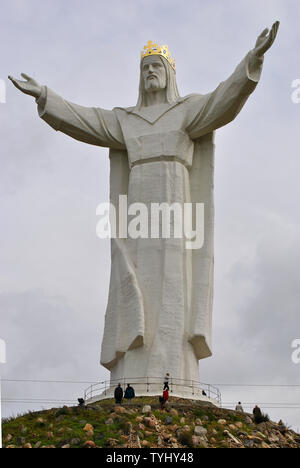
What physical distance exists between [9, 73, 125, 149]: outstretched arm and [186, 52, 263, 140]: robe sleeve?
83.4 inches

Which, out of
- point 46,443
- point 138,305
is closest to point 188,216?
point 138,305

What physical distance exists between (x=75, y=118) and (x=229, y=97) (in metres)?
4.19

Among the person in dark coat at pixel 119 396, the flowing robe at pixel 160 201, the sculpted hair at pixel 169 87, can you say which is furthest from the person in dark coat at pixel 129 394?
the sculpted hair at pixel 169 87

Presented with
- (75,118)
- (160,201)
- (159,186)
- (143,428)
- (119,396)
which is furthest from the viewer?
(75,118)

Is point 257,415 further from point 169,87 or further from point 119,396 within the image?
point 169,87

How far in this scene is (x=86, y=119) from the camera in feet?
82.3

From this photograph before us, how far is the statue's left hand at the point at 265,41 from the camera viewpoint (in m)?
22.0

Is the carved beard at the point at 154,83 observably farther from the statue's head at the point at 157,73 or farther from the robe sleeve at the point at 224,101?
the robe sleeve at the point at 224,101

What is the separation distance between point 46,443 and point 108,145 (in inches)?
369

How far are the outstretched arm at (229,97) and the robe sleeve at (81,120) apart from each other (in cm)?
214

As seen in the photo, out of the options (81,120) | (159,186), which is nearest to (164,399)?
(159,186)

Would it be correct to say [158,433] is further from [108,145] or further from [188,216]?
[108,145]

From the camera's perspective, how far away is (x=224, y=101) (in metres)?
23.7
